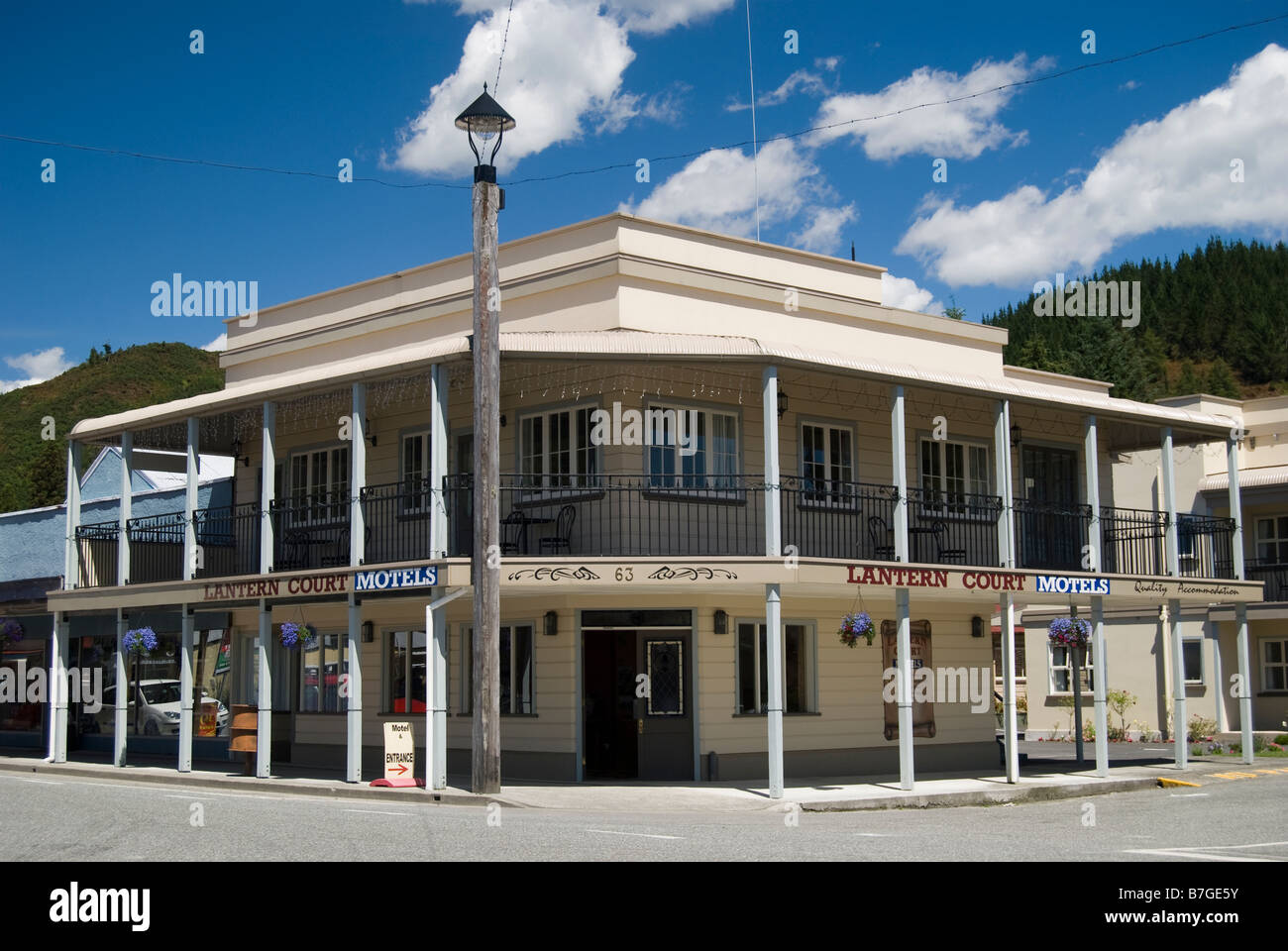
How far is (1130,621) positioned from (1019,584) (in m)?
16.5

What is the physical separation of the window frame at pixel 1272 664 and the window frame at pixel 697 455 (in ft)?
67.0

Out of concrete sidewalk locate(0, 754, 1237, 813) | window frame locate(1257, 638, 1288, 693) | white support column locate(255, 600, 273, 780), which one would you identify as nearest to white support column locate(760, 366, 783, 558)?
concrete sidewalk locate(0, 754, 1237, 813)

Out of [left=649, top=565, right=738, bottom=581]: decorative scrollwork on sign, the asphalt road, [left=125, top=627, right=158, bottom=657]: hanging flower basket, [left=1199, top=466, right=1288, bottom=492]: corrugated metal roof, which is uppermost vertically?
[left=1199, top=466, right=1288, bottom=492]: corrugated metal roof

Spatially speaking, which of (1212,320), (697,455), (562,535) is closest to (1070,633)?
(697,455)

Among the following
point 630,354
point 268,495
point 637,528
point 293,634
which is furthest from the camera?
point 293,634

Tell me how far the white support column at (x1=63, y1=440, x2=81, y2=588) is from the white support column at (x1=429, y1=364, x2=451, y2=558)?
370 inches

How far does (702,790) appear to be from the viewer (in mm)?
19312

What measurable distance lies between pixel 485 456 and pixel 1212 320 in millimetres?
112370

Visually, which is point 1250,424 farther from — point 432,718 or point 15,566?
point 15,566

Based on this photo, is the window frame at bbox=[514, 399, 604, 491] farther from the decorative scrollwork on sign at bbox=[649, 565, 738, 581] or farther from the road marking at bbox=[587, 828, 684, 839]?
the road marking at bbox=[587, 828, 684, 839]

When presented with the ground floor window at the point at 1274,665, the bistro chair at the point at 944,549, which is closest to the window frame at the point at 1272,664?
the ground floor window at the point at 1274,665

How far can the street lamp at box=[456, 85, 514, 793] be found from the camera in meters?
18.4

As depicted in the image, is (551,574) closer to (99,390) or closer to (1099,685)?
(1099,685)

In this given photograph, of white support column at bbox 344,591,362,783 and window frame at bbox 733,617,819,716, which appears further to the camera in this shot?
window frame at bbox 733,617,819,716
